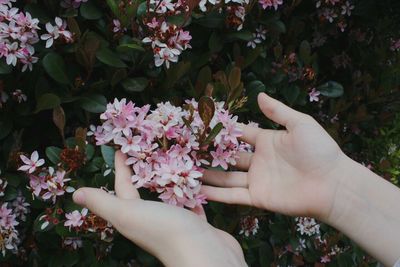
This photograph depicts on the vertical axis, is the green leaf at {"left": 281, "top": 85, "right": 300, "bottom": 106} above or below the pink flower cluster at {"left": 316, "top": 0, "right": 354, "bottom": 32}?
below

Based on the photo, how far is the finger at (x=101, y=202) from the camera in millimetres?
1236

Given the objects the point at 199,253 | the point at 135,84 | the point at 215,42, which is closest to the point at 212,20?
the point at 215,42

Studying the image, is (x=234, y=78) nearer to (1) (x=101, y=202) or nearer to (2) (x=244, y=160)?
(2) (x=244, y=160)

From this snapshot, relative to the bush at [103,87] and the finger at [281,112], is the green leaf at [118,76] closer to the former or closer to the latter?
the bush at [103,87]

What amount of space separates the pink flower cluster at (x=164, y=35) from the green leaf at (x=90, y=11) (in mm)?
181

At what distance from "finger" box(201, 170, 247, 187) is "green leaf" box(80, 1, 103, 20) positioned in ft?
1.99

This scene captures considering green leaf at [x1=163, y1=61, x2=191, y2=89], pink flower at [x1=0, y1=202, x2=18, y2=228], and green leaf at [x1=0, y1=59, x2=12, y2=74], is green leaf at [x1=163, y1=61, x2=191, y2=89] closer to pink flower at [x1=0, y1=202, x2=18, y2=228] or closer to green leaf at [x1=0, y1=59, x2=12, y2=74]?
green leaf at [x1=0, y1=59, x2=12, y2=74]

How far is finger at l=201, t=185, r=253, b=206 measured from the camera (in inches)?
57.6

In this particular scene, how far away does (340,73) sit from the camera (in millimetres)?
3016

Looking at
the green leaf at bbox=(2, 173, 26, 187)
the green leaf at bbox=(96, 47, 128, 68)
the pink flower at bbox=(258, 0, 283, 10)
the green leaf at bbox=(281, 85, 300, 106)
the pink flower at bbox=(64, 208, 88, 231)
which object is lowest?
the green leaf at bbox=(2, 173, 26, 187)

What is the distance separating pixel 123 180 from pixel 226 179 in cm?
35

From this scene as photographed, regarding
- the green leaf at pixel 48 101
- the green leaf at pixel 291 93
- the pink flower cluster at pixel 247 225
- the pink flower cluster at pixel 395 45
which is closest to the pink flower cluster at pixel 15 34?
the green leaf at pixel 48 101

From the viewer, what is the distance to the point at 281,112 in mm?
1504

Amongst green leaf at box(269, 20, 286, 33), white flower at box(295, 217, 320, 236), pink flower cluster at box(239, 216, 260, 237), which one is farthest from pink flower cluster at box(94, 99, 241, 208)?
white flower at box(295, 217, 320, 236)
